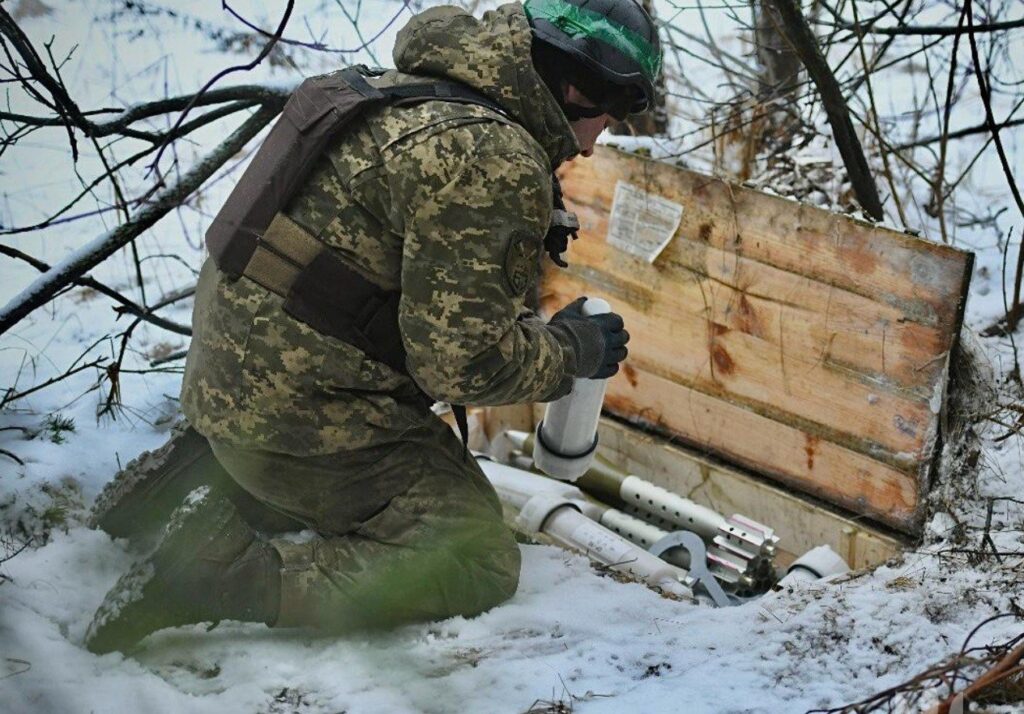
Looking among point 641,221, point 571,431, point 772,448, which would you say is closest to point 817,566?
point 772,448

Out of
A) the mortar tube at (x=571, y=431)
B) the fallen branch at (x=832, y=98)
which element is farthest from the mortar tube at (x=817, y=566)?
the fallen branch at (x=832, y=98)

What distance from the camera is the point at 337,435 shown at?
2.37 meters

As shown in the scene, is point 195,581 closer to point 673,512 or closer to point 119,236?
point 119,236

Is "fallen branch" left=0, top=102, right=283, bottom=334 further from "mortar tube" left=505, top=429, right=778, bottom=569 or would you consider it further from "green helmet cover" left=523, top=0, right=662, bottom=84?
"mortar tube" left=505, top=429, right=778, bottom=569

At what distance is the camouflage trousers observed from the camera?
2.37m

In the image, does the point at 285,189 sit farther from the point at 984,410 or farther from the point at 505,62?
the point at 984,410

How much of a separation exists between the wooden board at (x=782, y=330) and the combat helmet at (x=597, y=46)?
1.17 m

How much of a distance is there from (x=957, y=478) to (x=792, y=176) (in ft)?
5.93

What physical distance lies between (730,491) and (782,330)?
68cm

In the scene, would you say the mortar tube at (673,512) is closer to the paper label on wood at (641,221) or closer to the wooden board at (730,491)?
the wooden board at (730,491)

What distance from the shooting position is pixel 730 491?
373cm

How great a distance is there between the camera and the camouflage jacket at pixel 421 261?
2.09 meters

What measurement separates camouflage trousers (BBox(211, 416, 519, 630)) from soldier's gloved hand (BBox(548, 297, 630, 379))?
0.42m

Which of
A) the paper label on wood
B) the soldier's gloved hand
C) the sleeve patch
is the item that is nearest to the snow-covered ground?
the soldier's gloved hand
